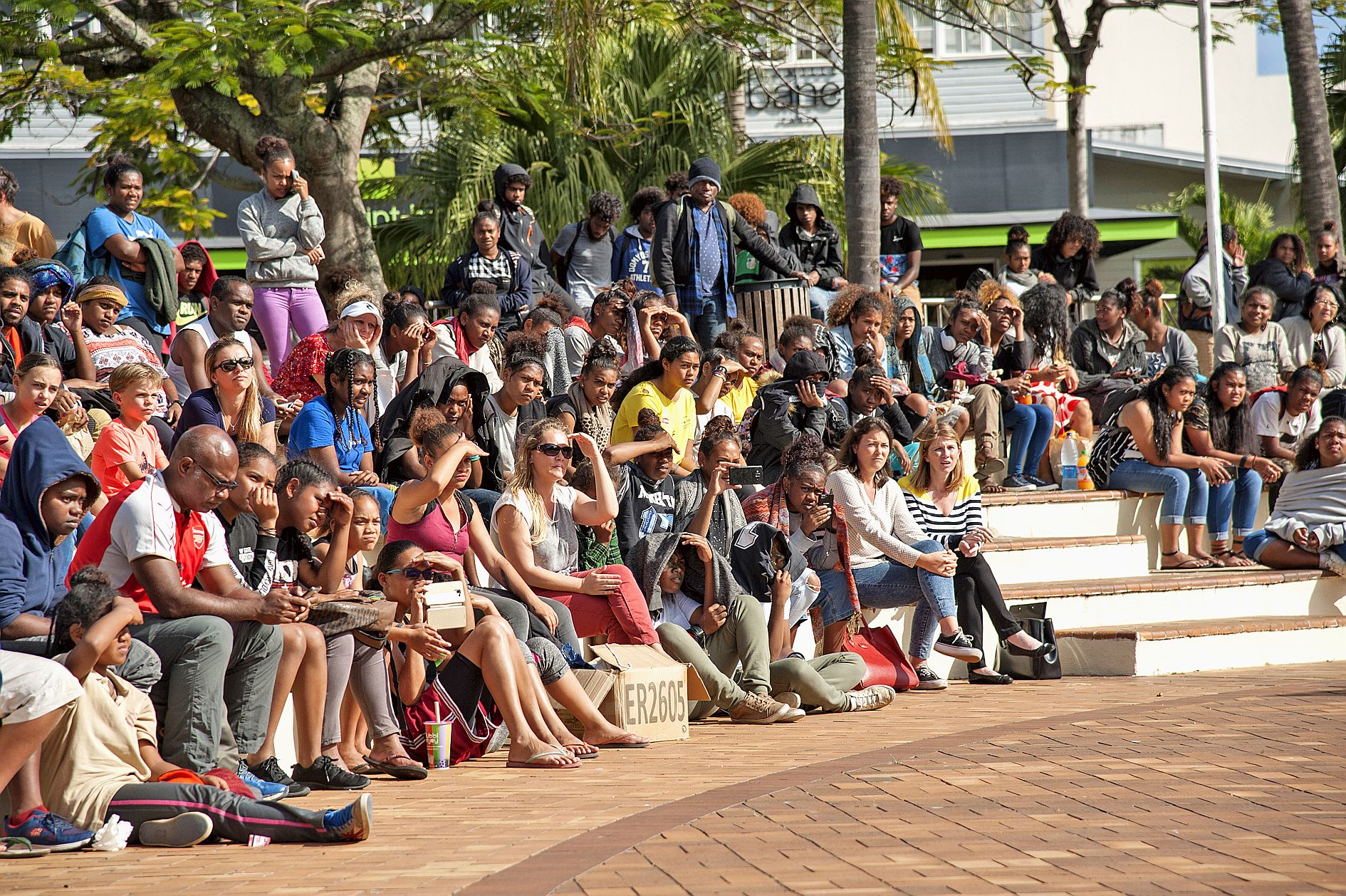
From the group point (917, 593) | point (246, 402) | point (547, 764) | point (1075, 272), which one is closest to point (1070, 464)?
point (1075, 272)

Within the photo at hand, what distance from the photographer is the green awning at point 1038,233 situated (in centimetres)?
2500

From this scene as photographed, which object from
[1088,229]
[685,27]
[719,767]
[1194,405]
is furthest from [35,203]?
[719,767]

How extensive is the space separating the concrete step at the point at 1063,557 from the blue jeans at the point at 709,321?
3139mm

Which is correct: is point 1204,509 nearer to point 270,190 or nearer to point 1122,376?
point 1122,376

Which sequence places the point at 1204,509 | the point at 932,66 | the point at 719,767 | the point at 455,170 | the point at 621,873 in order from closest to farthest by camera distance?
the point at 621,873
the point at 719,767
the point at 1204,509
the point at 932,66
the point at 455,170

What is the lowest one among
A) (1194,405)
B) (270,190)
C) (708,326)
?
(1194,405)

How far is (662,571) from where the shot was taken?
8938 millimetres

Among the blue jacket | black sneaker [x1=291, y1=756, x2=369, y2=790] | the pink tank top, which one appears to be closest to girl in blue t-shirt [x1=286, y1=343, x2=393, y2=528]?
the pink tank top

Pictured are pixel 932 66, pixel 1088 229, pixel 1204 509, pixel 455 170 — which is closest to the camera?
pixel 1204 509

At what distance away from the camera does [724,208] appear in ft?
44.1

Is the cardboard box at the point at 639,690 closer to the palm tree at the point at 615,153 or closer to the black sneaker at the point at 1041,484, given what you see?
the black sneaker at the point at 1041,484

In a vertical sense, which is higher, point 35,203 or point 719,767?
point 35,203

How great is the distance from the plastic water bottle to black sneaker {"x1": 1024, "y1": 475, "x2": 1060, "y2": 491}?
3.0 inches

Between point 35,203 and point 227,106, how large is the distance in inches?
530
